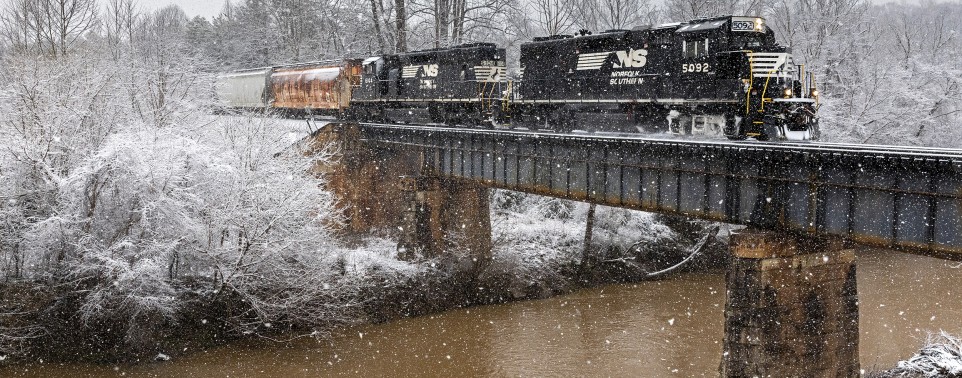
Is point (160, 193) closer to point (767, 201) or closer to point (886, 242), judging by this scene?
point (767, 201)

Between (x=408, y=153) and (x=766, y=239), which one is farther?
(x=408, y=153)

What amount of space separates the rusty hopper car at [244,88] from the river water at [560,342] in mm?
19882

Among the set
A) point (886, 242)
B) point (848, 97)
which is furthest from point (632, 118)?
point (848, 97)

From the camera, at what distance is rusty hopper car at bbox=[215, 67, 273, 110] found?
37.3 meters

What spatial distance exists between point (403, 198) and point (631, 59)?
963cm

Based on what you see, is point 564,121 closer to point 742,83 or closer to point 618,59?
point 618,59

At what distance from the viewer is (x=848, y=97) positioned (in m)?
33.2

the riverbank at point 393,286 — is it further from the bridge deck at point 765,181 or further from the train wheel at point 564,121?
the train wheel at point 564,121

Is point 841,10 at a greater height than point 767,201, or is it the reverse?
point 841,10

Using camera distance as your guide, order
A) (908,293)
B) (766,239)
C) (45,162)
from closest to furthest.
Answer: (766,239)
(45,162)
(908,293)

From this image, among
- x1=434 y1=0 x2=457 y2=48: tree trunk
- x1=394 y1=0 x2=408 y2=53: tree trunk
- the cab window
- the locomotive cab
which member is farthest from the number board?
x1=394 y1=0 x2=408 y2=53: tree trunk

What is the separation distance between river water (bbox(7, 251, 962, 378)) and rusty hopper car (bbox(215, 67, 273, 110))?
65.2 feet

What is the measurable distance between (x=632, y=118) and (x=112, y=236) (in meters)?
13.7

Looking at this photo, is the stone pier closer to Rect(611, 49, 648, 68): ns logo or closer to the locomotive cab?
Rect(611, 49, 648, 68): ns logo
